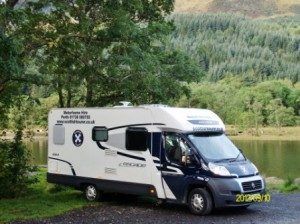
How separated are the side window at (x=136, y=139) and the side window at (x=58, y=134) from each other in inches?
96.2

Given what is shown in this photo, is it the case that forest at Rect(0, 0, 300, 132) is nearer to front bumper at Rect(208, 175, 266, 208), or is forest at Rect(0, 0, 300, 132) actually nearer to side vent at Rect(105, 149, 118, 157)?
side vent at Rect(105, 149, 118, 157)

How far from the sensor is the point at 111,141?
1376 cm

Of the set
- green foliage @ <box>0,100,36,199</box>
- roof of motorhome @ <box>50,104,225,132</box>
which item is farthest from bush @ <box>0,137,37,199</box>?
Result: roof of motorhome @ <box>50,104,225,132</box>

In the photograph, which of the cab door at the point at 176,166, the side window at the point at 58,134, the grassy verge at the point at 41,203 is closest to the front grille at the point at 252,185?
the cab door at the point at 176,166

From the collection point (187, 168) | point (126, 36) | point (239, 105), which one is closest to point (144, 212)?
point (187, 168)

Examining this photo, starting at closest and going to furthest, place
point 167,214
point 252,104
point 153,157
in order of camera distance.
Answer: point 167,214 → point 153,157 → point 252,104

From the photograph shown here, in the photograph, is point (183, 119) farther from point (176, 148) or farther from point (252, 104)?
point (252, 104)

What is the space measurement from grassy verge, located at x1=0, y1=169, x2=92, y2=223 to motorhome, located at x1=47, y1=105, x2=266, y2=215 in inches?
24.3

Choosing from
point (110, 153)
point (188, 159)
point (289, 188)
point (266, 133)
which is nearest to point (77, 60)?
point (110, 153)

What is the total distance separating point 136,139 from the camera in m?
13.3

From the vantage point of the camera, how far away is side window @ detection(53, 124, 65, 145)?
48.8 feet

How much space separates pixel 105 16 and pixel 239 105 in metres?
122

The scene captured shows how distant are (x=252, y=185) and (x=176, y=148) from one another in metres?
2.09

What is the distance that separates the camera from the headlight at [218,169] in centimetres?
1181
